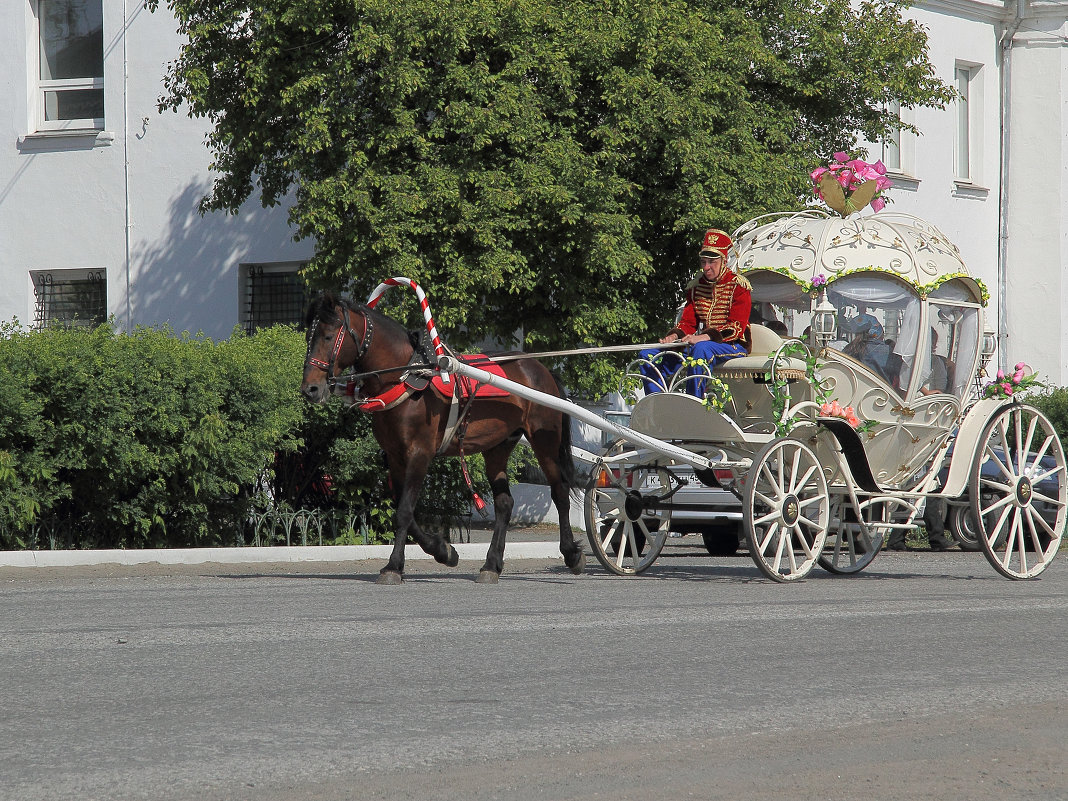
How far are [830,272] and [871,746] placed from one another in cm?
744

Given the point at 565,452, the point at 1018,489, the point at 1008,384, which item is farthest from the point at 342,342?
the point at 1018,489

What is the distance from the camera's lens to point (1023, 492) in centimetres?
1323

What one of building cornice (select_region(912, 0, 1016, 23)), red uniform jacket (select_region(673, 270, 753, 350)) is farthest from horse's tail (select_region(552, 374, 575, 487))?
building cornice (select_region(912, 0, 1016, 23))

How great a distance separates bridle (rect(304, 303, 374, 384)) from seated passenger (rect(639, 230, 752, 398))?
7.68ft

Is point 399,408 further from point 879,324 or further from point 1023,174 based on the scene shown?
point 1023,174

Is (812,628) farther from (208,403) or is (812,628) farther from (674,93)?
(674,93)

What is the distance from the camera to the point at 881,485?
12852 mm

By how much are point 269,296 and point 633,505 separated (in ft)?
48.2

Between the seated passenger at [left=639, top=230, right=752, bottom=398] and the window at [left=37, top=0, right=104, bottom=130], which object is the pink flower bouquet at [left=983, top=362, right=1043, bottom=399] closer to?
the seated passenger at [left=639, top=230, right=752, bottom=398]

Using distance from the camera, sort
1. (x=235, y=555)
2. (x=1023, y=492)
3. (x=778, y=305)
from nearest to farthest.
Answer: (x=778, y=305) < (x=1023, y=492) < (x=235, y=555)

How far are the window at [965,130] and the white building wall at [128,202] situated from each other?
14909mm

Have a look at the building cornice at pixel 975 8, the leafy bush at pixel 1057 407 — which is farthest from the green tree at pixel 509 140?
the leafy bush at pixel 1057 407

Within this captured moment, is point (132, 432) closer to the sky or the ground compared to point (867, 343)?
closer to the ground

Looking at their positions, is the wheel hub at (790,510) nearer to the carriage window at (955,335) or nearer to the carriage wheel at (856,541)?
the carriage wheel at (856,541)
